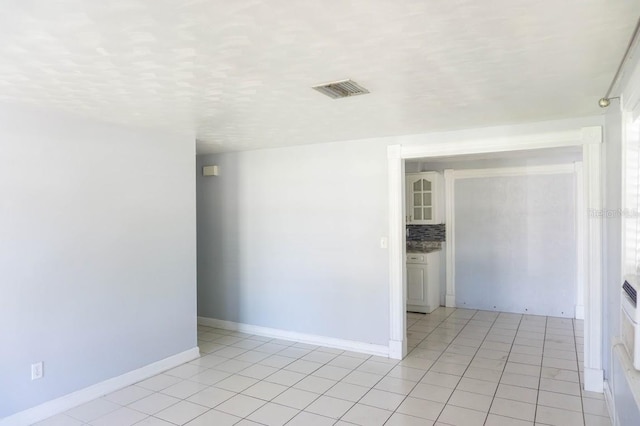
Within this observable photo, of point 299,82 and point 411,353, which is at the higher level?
point 299,82

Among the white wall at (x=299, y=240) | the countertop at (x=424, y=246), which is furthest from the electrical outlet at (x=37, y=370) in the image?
the countertop at (x=424, y=246)

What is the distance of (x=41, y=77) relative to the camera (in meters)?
2.32

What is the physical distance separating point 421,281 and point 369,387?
2.69 metres

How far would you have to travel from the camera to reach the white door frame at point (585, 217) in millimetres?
3229

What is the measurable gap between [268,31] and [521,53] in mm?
1195

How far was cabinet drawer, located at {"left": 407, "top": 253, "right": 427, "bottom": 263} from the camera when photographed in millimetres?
5906

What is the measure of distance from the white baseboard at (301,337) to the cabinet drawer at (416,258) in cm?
197

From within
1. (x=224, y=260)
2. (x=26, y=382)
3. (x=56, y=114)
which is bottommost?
(x=26, y=382)

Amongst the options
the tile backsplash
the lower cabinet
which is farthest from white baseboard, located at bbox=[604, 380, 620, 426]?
the tile backsplash

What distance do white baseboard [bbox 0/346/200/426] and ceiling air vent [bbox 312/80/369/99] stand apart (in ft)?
9.27

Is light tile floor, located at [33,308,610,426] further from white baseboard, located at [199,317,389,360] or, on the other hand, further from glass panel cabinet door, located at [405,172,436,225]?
glass panel cabinet door, located at [405,172,436,225]

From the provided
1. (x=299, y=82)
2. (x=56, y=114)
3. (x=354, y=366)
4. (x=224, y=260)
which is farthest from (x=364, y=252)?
(x=56, y=114)

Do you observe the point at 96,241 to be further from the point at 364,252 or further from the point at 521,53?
the point at 521,53

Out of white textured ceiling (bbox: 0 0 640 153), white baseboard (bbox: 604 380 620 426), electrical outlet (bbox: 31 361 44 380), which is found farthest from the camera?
electrical outlet (bbox: 31 361 44 380)
